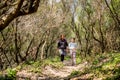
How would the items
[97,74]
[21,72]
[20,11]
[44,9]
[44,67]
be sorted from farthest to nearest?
1. [44,9]
2. [44,67]
3. [21,72]
4. [97,74]
5. [20,11]

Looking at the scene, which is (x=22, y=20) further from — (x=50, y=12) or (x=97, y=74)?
(x=97, y=74)

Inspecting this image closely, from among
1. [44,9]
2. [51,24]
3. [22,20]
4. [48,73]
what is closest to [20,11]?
[48,73]

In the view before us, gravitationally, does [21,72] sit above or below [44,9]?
below

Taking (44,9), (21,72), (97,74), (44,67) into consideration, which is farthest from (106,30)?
(97,74)

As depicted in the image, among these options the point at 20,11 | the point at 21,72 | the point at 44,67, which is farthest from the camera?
the point at 44,67

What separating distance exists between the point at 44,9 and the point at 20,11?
1824 centimetres

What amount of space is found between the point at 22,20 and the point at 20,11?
14169 mm

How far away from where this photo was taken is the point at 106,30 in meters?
36.7

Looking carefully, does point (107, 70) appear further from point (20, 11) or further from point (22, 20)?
point (22, 20)

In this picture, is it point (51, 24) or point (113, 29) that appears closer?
point (51, 24)

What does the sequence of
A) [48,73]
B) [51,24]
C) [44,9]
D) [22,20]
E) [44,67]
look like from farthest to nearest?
[51,24], [44,9], [22,20], [44,67], [48,73]

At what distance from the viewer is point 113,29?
3622 centimetres

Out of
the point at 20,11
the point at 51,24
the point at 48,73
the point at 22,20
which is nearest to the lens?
the point at 20,11

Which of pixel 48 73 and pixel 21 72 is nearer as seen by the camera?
pixel 21 72
